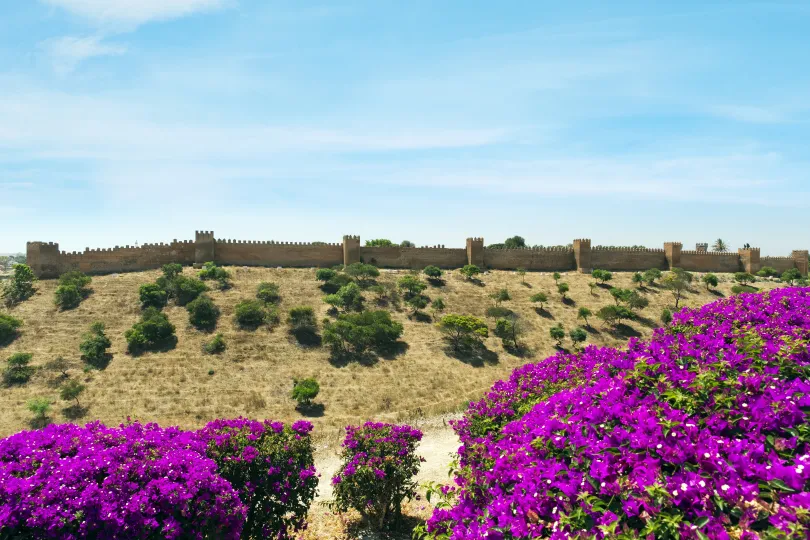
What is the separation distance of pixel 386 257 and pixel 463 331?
1452 cm

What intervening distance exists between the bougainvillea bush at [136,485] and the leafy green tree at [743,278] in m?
46.5

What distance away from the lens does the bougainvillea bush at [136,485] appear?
14.2 ft

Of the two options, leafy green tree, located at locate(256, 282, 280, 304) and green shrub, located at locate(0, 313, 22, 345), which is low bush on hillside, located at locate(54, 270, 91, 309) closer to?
green shrub, located at locate(0, 313, 22, 345)

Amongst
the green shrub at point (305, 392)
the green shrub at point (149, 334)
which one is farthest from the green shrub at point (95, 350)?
the green shrub at point (305, 392)

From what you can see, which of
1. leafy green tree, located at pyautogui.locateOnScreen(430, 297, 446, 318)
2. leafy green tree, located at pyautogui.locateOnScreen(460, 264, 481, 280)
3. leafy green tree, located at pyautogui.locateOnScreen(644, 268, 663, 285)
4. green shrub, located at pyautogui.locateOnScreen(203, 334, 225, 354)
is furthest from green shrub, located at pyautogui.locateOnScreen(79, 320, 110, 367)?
leafy green tree, located at pyautogui.locateOnScreen(644, 268, 663, 285)

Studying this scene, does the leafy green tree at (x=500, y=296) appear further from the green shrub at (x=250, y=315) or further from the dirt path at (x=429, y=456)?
the dirt path at (x=429, y=456)

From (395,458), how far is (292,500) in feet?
5.61

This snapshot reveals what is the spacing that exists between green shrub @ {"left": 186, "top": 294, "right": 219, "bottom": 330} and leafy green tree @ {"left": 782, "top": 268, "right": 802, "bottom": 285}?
149 ft

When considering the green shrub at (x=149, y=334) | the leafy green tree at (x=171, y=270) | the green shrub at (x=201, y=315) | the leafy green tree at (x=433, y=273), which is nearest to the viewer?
the green shrub at (x=149, y=334)

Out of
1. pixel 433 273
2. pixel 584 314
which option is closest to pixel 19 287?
pixel 433 273

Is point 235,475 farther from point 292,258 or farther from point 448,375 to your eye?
point 292,258

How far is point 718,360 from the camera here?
4047 millimetres

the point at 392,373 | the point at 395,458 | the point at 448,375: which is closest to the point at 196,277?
the point at 392,373

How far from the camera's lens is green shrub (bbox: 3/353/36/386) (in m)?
22.0
